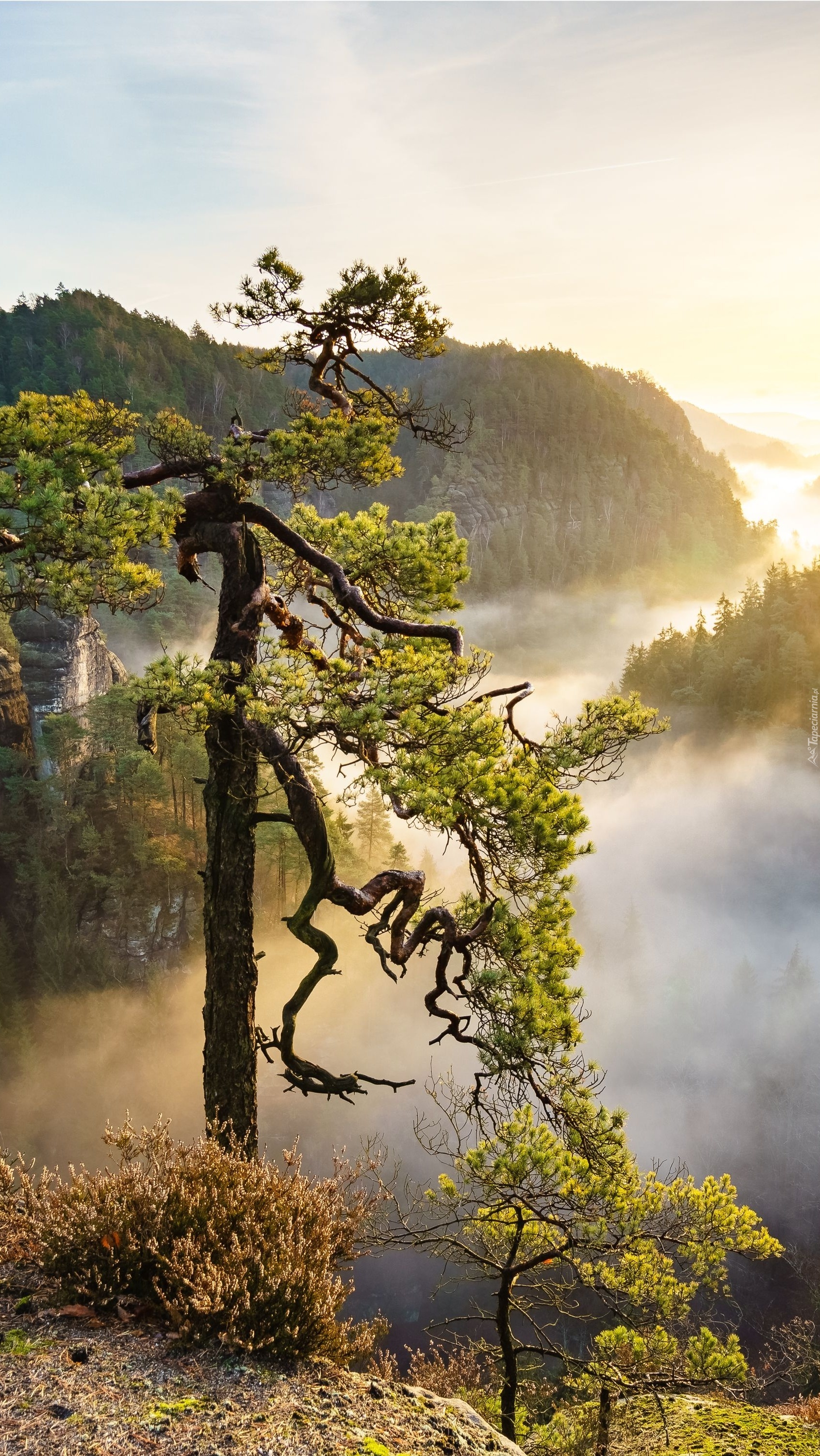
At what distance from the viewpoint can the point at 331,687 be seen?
525cm

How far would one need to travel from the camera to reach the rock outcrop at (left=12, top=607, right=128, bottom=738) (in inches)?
1704

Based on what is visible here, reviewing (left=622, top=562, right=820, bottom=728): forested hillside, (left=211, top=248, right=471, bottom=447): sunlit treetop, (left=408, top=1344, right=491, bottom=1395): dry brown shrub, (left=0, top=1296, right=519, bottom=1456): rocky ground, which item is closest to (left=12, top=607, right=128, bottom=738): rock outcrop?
(left=408, top=1344, right=491, bottom=1395): dry brown shrub

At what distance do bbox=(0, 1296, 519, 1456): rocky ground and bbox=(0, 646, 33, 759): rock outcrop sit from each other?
131ft

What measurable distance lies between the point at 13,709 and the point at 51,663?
4.42m

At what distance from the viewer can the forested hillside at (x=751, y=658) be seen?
223 feet

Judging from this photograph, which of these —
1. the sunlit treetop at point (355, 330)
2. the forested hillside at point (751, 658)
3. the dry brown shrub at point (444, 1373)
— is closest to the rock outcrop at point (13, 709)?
the dry brown shrub at point (444, 1373)

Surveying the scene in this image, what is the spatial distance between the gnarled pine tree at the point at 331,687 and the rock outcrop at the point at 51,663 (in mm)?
Result: 38914

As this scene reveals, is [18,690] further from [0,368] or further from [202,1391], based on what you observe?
[0,368]

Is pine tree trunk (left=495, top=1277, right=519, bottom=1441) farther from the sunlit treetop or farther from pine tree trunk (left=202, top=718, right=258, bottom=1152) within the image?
the sunlit treetop

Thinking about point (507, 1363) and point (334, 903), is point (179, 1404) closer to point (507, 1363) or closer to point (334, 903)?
point (334, 903)

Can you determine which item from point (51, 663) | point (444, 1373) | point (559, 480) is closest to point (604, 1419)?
point (444, 1373)

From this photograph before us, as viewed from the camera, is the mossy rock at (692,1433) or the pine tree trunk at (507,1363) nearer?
the mossy rock at (692,1433)

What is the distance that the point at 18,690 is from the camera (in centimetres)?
4072

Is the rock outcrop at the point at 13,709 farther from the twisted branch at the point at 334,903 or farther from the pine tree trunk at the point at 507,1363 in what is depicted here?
the pine tree trunk at the point at 507,1363
